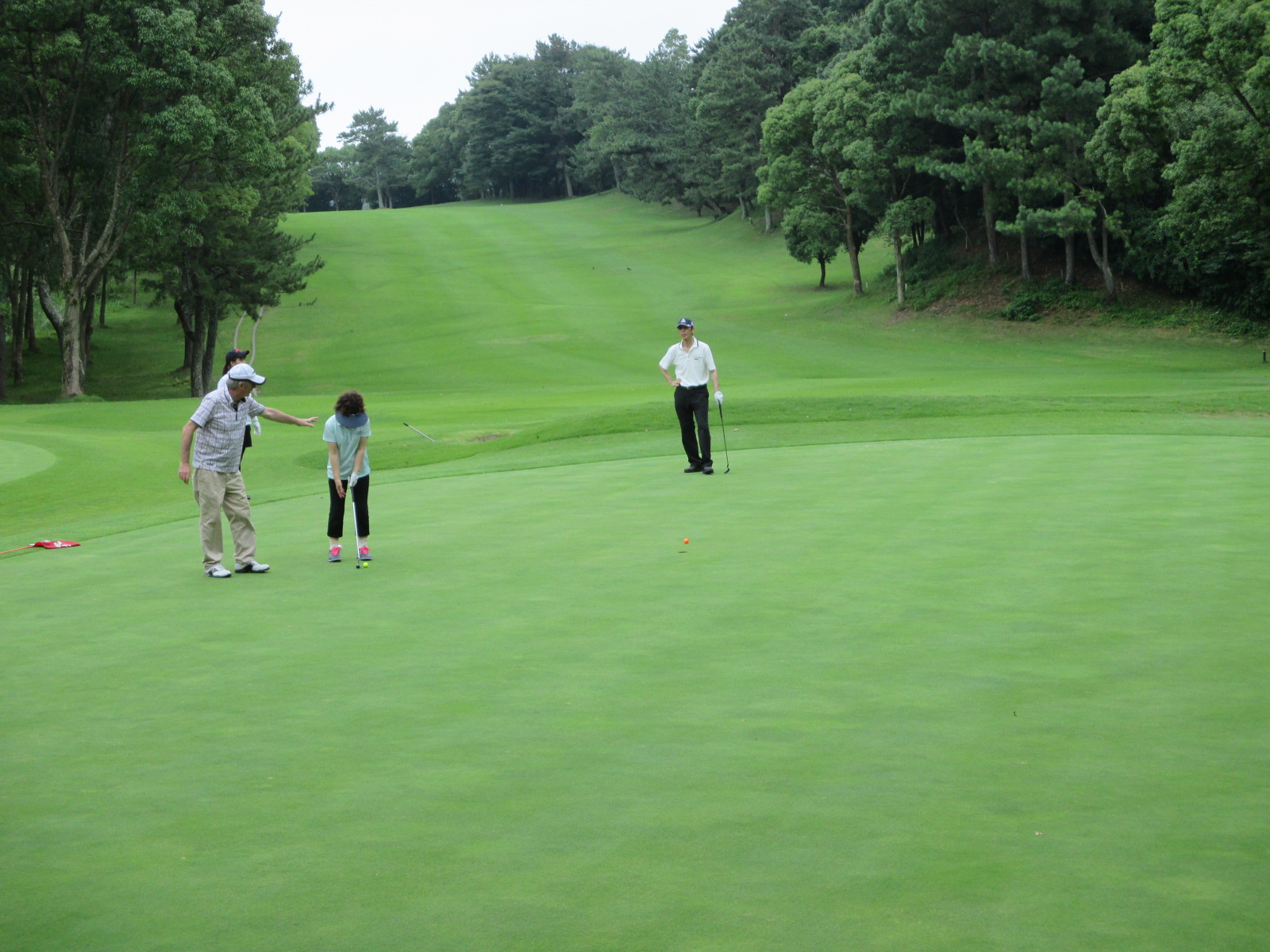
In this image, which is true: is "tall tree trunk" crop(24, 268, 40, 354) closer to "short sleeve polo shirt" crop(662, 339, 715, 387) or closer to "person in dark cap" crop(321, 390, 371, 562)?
"short sleeve polo shirt" crop(662, 339, 715, 387)

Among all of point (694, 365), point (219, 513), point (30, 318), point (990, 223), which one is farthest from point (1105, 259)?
point (30, 318)

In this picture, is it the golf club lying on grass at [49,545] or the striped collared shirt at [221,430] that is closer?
the striped collared shirt at [221,430]

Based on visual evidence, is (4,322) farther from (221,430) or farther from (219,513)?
(219,513)

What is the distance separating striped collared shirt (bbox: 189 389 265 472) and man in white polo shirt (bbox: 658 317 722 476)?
20.5 feet

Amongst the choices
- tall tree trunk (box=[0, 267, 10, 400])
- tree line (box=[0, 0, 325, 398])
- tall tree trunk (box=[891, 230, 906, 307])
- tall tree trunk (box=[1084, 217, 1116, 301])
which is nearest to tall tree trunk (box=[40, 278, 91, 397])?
tree line (box=[0, 0, 325, 398])

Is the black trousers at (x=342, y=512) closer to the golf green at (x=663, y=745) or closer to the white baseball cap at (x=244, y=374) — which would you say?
the golf green at (x=663, y=745)

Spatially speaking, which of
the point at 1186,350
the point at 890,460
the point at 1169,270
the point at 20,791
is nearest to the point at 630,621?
the point at 20,791

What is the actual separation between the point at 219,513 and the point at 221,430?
84 centimetres

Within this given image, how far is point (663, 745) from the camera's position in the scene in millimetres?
5473

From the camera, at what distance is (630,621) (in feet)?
25.6

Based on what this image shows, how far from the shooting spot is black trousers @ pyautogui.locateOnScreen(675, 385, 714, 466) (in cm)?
1586

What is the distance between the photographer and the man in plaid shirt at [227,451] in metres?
10.7

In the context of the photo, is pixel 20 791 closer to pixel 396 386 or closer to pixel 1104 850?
pixel 1104 850

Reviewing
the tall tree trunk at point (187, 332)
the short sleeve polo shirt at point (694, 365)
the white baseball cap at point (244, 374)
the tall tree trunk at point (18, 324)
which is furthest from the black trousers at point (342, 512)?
the tall tree trunk at point (18, 324)
